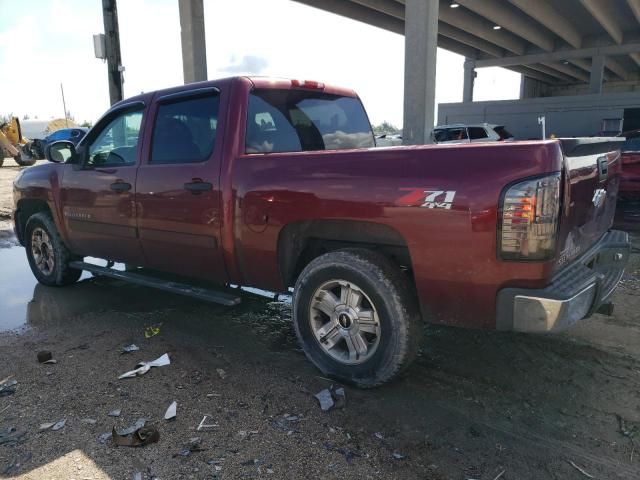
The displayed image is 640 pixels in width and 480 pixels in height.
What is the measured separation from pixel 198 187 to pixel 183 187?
7.5 inches

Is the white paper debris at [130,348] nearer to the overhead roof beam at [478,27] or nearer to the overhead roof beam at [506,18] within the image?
the overhead roof beam at [506,18]

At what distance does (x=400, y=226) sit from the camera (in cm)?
282

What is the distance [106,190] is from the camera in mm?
4570

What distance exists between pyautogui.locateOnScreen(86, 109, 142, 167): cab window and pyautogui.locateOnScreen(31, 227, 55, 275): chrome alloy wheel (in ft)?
4.44

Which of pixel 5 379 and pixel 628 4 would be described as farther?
pixel 628 4

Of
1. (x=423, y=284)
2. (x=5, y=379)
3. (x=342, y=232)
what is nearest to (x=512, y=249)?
(x=423, y=284)

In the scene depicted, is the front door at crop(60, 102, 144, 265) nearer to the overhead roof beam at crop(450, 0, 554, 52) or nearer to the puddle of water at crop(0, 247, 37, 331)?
the puddle of water at crop(0, 247, 37, 331)

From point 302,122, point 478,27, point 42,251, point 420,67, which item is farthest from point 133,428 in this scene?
point 478,27

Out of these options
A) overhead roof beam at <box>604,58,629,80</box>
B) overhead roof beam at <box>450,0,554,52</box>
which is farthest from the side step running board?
overhead roof beam at <box>604,58,629,80</box>

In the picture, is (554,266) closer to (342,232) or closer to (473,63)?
(342,232)

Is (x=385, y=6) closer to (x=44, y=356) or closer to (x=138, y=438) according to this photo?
(x=44, y=356)

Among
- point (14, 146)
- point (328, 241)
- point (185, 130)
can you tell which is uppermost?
point (14, 146)

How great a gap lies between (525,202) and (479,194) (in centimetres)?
23

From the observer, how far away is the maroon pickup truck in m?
2.55
